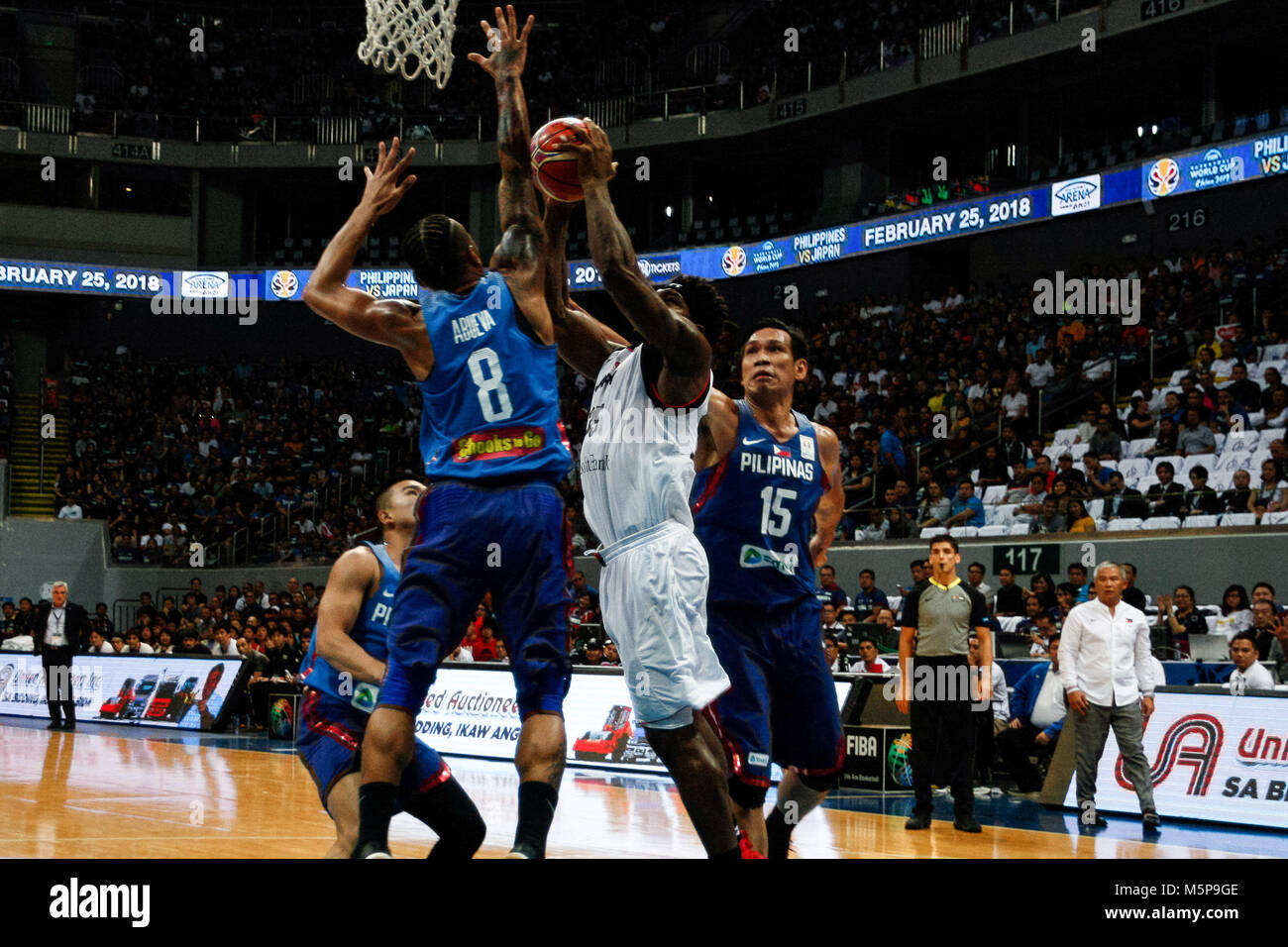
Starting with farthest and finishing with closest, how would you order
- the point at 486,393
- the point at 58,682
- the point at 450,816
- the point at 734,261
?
the point at 734,261, the point at 58,682, the point at 450,816, the point at 486,393

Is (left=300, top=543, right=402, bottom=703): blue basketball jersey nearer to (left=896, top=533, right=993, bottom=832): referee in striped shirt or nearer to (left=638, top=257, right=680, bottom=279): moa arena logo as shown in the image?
(left=896, top=533, right=993, bottom=832): referee in striped shirt

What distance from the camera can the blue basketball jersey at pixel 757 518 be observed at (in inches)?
237

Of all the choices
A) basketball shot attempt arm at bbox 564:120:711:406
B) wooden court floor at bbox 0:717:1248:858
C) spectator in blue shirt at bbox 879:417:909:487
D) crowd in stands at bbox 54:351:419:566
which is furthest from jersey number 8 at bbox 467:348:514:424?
crowd in stands at bbox 54:351:419:566

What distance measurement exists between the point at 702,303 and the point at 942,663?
6.44 m

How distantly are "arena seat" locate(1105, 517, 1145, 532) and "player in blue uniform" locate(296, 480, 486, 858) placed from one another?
1373 centimetres

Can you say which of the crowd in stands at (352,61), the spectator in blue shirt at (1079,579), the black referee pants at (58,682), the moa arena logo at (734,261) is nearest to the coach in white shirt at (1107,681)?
the spectator in blue shirt at (1079,579)

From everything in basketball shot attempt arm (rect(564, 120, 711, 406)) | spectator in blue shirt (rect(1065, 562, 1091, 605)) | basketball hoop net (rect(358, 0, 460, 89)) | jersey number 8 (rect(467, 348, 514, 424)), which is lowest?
spectator in blue shirt (rect(1065, 562, 1091, 605))

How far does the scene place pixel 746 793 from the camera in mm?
5699

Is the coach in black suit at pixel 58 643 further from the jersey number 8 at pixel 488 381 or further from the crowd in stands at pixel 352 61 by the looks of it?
the crowd in stands at pixel 352 61

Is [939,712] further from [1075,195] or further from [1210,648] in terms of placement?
[1075,195]

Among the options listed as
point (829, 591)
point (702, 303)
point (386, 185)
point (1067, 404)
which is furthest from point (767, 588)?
point (1067, 404)

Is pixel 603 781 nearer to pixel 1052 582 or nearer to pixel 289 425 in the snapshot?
pixel 1052 582

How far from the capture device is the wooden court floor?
8273mm
